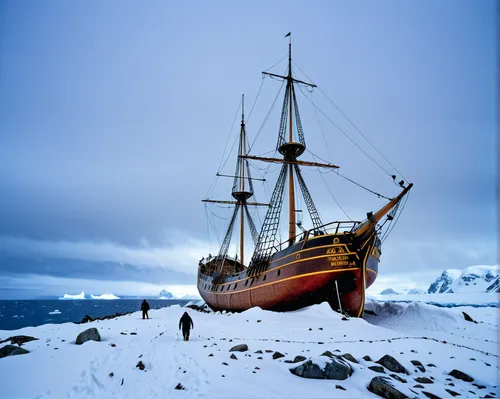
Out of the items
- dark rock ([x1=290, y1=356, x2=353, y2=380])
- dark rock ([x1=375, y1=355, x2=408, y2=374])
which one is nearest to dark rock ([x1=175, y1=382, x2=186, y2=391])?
dark rock ([x1=290, y1=356, x2=353, y2=380])

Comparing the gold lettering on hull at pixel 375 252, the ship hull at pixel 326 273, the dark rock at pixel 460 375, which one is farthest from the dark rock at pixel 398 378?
the gold lettering on hull at pixel 375 252

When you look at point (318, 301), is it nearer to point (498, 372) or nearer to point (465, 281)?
point (498, 372)

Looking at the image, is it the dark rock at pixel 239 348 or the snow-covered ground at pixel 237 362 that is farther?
the dark rock at pixel 239 348

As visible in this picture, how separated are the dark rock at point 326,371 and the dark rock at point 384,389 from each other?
769 mm

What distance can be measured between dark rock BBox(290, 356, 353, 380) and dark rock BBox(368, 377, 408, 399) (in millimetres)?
769

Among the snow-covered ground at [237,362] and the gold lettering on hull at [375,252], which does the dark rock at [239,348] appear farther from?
the gold lettering on hull at [375,252]

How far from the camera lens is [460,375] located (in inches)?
342

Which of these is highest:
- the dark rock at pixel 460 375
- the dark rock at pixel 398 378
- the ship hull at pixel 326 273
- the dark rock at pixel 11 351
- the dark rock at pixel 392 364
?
the ship hull at pixel 326 273

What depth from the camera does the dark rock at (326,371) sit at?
25.9 ft

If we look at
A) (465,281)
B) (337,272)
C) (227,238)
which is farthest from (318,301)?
(465,281)

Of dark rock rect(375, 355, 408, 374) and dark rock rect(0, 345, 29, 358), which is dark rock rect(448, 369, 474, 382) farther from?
dark rock rect(0, 345, 29, 358)

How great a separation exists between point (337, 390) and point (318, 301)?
12.4 meters

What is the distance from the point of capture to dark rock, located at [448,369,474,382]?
8539 millimetres

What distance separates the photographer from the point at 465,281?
144375 mm
